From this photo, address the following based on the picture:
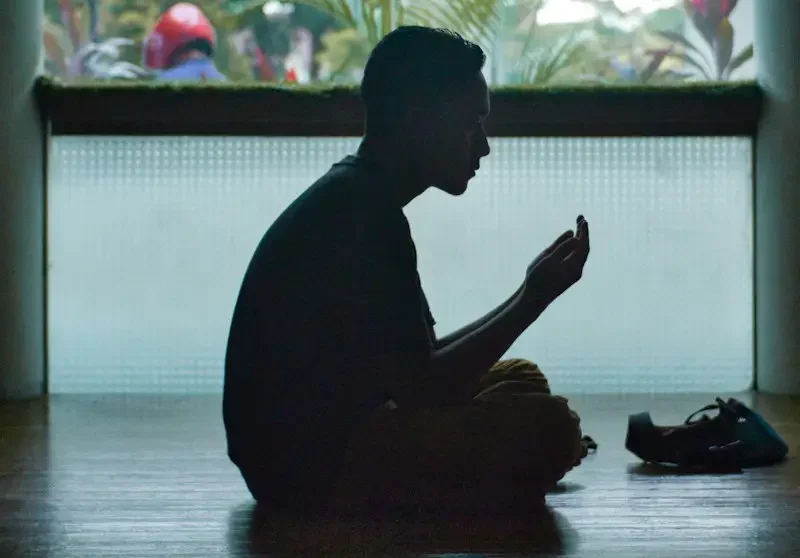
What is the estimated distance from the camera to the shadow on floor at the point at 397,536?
175 cm

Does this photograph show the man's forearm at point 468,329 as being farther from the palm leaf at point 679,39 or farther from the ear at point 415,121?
the palm leaf at point 679,39

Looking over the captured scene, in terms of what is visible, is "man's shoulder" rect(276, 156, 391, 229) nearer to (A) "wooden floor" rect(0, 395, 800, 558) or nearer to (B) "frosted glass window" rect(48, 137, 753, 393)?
(A) "wooden floor" rect(0, 395, 800, 558)

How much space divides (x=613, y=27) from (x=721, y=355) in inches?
55.0

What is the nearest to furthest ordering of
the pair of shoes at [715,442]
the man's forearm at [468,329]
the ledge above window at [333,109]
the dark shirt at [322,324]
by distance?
the dark shirt at [322,324] < the man's forearm at [468,329] < the pair of shoes at [715,442] < the ledge above window at [333,109]

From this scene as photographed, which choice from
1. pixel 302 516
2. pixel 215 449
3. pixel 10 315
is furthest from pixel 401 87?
pixel 10 315

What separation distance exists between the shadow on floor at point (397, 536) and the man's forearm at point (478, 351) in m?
0.24

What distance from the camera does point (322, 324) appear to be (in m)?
1.92

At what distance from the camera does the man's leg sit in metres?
1.97

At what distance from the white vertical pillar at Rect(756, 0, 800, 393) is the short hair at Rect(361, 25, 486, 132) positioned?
257 cm

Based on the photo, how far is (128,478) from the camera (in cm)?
251

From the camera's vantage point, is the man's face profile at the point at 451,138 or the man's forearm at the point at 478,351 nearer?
the man's forearm at the point at 478,351

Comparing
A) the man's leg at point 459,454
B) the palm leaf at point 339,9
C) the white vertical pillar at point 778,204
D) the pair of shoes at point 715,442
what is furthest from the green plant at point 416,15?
the man's leg at point 459,454

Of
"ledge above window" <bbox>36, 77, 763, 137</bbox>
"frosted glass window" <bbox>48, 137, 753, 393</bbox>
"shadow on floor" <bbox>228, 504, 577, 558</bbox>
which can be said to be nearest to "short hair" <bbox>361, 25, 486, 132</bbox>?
"shadow on floor" <bbox>228, 504, 577, 558</bbox>

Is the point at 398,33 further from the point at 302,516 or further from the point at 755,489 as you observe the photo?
the point at 755,489
